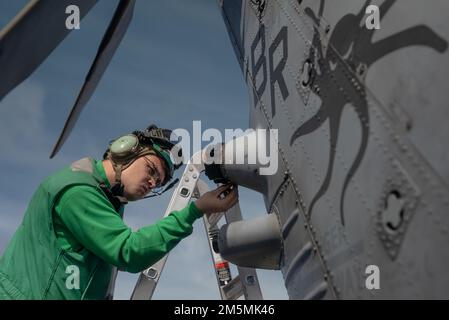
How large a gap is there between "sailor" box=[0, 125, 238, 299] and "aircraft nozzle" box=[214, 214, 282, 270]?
56cm

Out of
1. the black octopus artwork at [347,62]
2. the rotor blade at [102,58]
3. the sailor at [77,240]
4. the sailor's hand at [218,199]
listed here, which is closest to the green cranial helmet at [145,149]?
the sailor at [77,240]

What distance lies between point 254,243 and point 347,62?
1.97m

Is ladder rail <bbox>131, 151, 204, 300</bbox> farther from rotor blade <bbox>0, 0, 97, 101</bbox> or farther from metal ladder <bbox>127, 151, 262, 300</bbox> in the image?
rotor blade <bbox>0, 0, 97, 101</bbox>

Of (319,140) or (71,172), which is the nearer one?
(319,140)

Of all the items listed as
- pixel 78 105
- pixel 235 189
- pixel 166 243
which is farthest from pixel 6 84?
pixel 235 189

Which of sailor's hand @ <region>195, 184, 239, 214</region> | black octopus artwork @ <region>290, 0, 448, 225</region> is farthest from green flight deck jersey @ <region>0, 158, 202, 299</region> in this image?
black octopus artwork @ <region>290, 0, 448, 225</region>

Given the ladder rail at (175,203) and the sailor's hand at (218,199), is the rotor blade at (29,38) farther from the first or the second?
the ladder rail at (175,203)

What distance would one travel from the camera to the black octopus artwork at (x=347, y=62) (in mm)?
2076

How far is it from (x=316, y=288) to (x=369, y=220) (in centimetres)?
77

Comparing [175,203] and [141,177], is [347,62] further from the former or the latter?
[175,203]

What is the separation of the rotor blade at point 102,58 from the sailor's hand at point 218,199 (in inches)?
71.5

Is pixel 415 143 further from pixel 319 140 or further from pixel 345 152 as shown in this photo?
pixel 319 140

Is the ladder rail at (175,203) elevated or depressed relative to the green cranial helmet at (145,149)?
depressed

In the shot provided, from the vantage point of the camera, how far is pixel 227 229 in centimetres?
420
